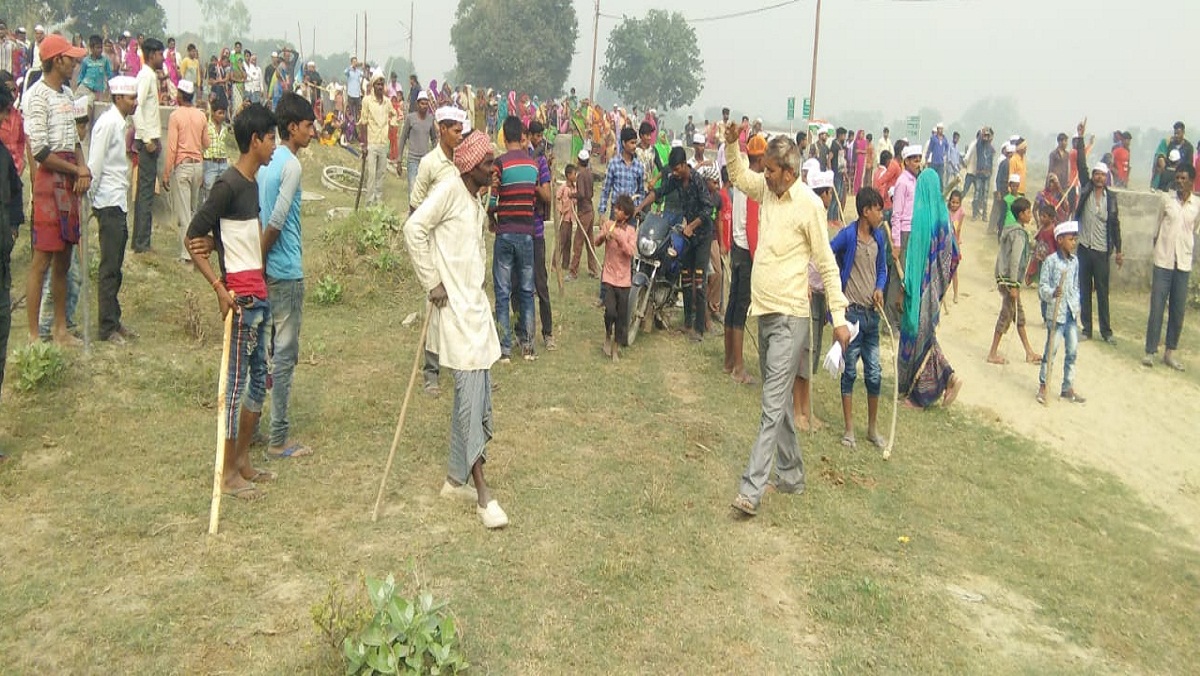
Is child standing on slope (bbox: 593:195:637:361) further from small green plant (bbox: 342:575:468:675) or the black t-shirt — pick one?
small green plant (bbox: 342:575:468:675)

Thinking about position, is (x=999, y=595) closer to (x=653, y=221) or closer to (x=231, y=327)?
(x=231, y=327)

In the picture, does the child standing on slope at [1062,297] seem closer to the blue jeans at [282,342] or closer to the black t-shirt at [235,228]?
the blue jeans at [282,342]

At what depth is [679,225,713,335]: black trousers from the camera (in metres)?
8.96

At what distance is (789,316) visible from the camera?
17.3 ft

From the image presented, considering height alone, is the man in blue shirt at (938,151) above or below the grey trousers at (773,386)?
above

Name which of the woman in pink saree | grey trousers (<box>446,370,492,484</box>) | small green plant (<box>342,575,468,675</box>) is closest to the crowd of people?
grey trousers (<box>446,370,492,484</box>)

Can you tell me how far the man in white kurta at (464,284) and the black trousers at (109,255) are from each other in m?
3.53

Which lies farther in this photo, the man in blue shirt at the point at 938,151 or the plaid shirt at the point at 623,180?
the man in blue shirt at the point at 938,151

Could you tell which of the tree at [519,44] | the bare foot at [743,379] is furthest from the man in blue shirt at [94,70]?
the tree at [519,44]

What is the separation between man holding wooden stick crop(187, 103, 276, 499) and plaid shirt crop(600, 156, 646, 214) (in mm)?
5564

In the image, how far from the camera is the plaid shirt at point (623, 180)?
10023 mm

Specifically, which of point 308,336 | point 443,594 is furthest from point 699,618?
point 308,336

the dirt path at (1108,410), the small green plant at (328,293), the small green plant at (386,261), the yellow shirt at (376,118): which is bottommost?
the dirt path at (1108,410)

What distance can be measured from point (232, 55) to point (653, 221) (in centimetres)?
1643
